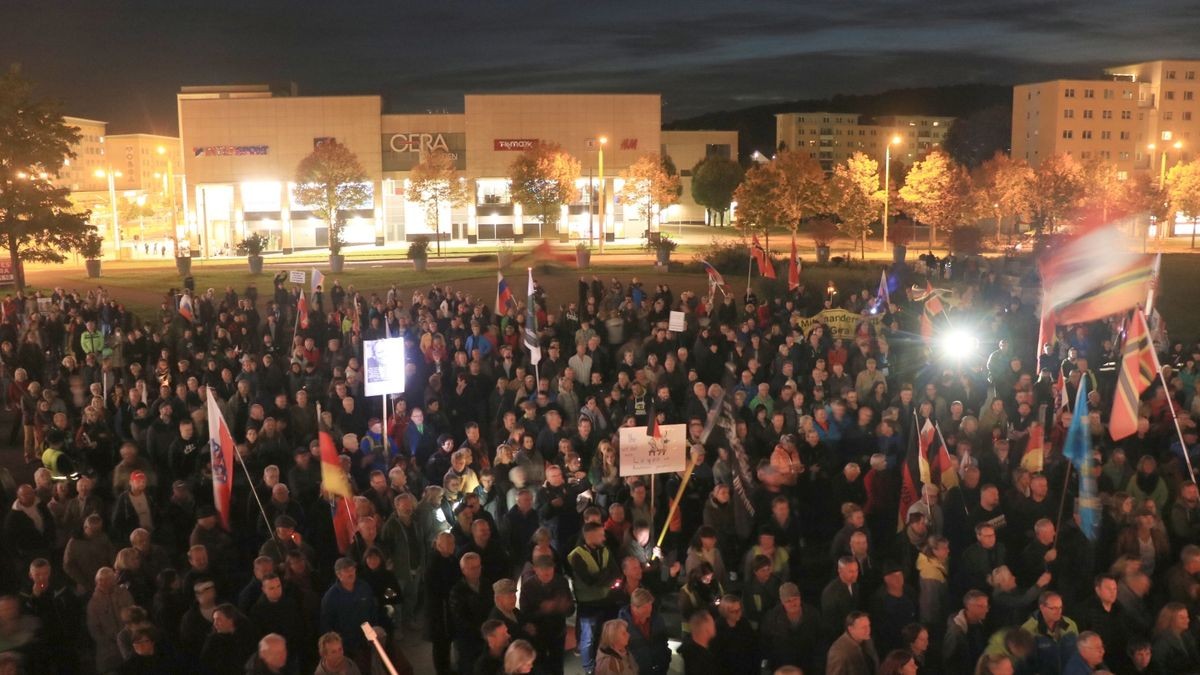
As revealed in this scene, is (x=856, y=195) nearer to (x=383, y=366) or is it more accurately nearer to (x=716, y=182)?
(x=716, y=182)

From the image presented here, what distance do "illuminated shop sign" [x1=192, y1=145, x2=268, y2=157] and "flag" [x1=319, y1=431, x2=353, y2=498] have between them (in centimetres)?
6446

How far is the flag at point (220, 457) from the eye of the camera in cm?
911

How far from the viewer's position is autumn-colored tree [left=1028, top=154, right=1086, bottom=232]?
209 ft

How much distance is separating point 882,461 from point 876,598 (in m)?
2.70

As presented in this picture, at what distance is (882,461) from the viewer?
970 cm

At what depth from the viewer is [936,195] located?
64.1 m

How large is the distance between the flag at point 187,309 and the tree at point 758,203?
3891 centimetres

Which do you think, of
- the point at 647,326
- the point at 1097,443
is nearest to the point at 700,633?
the point at 1097,443

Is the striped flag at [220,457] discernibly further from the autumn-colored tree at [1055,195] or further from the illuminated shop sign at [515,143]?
the illuminated shop sign at [515,143]

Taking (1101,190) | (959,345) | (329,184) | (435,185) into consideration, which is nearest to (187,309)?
(959,345)


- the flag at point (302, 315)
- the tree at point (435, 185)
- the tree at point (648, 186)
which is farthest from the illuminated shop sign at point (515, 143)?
the flag at point (302, 315)

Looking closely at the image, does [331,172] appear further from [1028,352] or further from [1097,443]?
[1097,443]

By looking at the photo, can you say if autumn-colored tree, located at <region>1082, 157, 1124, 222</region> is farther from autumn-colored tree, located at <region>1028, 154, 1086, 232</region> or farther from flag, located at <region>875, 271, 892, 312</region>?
flag, located at <region>875, 271, 892, 312</region>

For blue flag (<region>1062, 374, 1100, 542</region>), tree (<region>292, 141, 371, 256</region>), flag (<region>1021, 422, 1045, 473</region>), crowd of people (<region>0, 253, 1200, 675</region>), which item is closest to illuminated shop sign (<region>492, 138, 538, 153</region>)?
tree (<region>292, 141, 371, 256</region>)
